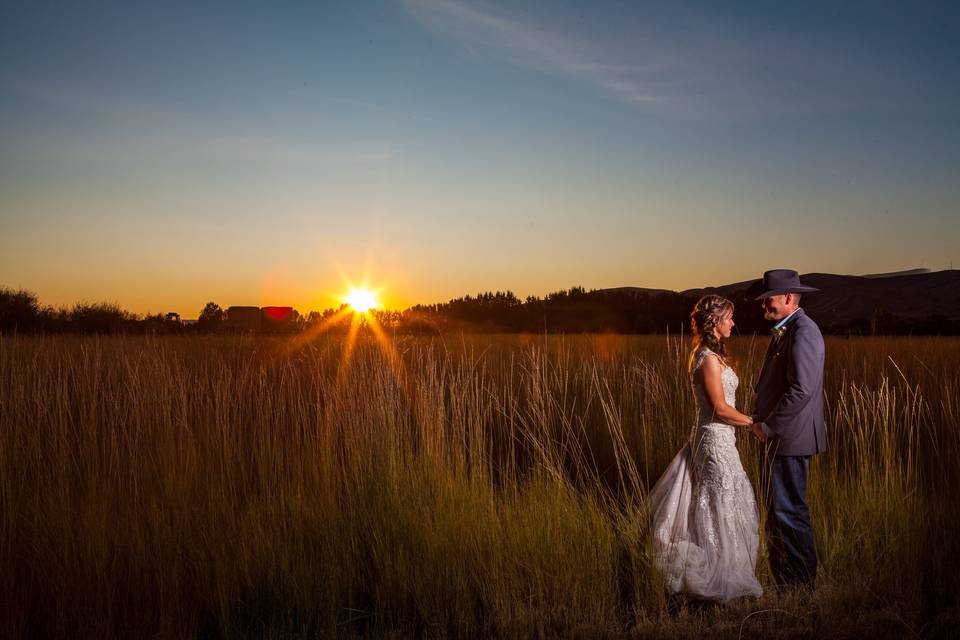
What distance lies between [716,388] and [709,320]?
14.0 inches

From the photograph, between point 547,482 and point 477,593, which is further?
point 547,482

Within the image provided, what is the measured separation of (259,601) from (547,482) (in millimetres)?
1905

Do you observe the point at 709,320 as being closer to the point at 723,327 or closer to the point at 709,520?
the point at 723,327

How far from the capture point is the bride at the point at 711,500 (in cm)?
393

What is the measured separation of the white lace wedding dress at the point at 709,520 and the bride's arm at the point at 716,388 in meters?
0.05

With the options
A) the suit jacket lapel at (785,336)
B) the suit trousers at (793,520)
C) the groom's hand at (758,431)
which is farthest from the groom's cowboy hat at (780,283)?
the suit trousers at (793,520)

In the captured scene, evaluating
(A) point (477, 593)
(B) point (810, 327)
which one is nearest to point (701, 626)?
(A) point (477, 593)

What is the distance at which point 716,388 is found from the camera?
3.88 meters

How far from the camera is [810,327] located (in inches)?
154

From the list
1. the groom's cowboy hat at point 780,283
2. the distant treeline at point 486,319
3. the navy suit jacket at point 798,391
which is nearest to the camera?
the navy suit jacket at point 798,391

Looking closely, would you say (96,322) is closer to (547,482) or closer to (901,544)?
(547,482)

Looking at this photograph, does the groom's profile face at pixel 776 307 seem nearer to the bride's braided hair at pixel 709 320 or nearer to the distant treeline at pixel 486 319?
the bride's braided hair at pixel 709 320

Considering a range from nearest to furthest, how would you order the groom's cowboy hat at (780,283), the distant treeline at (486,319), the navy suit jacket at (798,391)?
1. the navy suit jacket at (798,391)
2. the groom's cowboy hat at (780,283)
3. the distant treeline at (486,319)

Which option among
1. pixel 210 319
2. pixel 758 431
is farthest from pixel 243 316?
pixel 758 431
